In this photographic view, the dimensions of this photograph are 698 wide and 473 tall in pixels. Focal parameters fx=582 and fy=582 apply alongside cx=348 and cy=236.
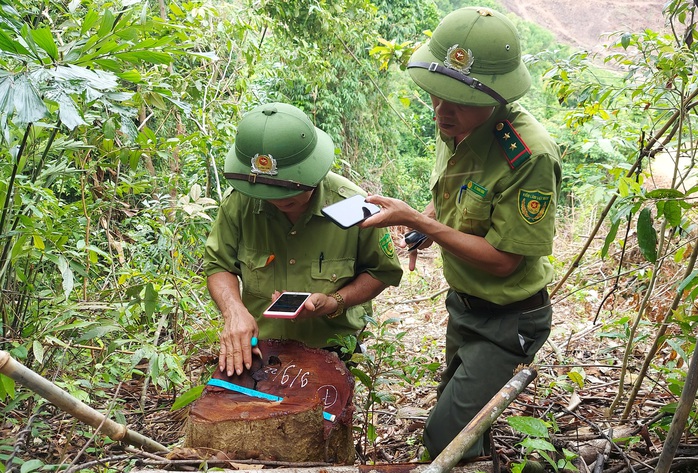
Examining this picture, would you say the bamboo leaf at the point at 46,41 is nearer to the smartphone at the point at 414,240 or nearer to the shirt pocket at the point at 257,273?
the shirt pocket at the point at 257,273

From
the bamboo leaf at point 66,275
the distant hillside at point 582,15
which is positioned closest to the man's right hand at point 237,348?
the bamboo leaf at point 66,275

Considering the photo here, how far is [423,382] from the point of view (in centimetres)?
438

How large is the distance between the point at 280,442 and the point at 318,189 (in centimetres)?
124

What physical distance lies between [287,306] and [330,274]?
41 cm

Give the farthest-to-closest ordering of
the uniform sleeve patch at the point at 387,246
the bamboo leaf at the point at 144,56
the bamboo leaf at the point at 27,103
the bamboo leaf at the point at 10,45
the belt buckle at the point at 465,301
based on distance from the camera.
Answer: the uniform sleeve patch at the point at 387,246 → the belt buckle at the point at 465,301 → the bamboo leaf at the point at 144,56 → the bamboo leaf at the point at 10,45 → the bamboo leaf at the point at 27,103

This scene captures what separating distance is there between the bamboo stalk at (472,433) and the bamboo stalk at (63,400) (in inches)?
42.6

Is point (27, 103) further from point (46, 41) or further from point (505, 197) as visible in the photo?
point (505, 197)

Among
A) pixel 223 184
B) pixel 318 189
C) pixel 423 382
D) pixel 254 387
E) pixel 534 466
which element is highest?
pixel 318 189

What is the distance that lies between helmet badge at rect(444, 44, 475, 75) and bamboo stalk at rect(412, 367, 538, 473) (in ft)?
4.28

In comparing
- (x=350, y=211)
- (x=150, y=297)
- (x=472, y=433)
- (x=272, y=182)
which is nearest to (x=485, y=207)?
(x=350, y=211)

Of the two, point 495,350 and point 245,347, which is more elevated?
point 495,350

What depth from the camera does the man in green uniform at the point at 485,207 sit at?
2463 mm

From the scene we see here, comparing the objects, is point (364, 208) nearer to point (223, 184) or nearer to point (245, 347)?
point (245, 347)

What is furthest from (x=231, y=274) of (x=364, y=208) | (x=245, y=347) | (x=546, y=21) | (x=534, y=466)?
(x=546, y=21)
